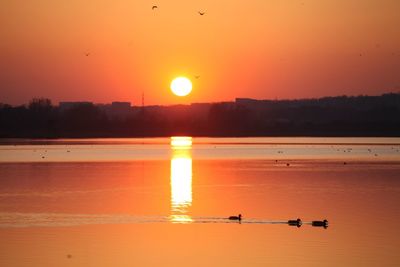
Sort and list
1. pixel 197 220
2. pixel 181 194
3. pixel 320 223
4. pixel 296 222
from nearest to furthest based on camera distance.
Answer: pixel 320 223 < pixel 296 222 < pixel 197 220 < pixel 181 194

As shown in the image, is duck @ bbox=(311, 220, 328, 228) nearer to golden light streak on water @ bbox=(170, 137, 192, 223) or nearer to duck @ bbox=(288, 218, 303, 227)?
duck @ bbox=(288, 218, 303, 227)

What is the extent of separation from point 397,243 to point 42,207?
15609 mm

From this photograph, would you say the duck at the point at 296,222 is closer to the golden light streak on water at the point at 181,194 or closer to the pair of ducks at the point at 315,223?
the pair of ducks at the point at 315,223

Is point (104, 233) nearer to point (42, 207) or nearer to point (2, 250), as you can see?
point (2, 250)

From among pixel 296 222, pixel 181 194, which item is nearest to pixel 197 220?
pixel 296 222

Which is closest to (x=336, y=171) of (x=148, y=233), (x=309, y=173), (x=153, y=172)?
(x=309, y=173)

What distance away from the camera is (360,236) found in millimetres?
24938

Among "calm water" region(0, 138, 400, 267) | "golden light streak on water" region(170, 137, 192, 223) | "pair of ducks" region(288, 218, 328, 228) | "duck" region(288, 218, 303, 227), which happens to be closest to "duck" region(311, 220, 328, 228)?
"pair of ducks" region(288, 218, 328, 228)

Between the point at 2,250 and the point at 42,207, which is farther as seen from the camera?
the point at 42,207

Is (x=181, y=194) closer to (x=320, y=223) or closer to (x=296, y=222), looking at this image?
(x=296, y=222)

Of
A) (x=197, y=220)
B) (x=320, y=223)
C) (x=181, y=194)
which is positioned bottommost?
(x=320, y=223)

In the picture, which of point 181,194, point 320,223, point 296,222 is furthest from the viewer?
point 181,194

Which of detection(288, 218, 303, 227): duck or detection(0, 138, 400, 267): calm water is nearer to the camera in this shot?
A: detection(0, 138, 400, 267): calm water

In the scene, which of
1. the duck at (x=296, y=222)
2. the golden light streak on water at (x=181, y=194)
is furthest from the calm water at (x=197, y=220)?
Result: the duck at (x=296, y=222)
